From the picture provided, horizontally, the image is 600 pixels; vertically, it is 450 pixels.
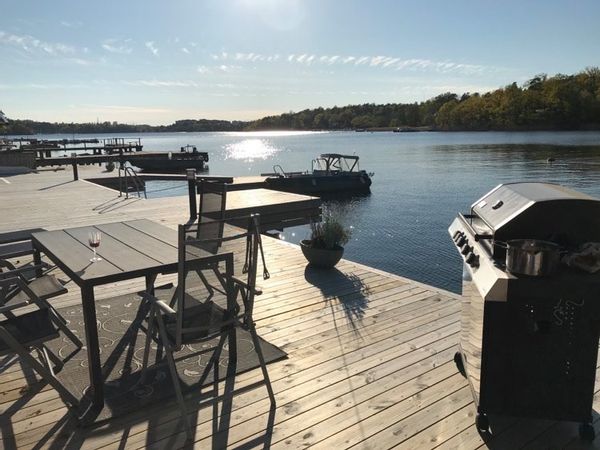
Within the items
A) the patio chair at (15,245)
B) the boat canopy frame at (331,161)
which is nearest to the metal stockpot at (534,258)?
the patio chair at (15,245)

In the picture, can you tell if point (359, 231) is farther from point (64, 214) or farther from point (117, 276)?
point (117, 276)

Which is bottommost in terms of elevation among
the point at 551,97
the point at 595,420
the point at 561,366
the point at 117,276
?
the point at 595,420

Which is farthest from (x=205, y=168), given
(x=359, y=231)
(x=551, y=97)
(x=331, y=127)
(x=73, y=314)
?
(x=331, y=127)

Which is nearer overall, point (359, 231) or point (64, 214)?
point (64, 214)

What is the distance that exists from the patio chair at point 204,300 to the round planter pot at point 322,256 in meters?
2.21

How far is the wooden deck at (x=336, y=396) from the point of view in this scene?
2191 millimetres

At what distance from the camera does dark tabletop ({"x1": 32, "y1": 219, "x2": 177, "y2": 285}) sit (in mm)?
2428

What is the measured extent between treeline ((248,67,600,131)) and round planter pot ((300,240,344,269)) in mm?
90990

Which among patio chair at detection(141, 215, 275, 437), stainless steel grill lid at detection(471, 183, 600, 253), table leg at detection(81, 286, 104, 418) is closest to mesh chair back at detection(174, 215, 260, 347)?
patio chair at detection(141, 215, 275, 437)

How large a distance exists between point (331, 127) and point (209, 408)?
14503 cm

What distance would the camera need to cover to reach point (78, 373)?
2.76 meters

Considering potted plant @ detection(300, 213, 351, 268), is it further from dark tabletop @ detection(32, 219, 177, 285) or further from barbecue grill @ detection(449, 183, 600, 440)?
barbecue grill @ detection(449, 183, 600, 440)

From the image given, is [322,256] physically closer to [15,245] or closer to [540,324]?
[15,245]

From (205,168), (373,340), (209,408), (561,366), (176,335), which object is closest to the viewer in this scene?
(561,366)
